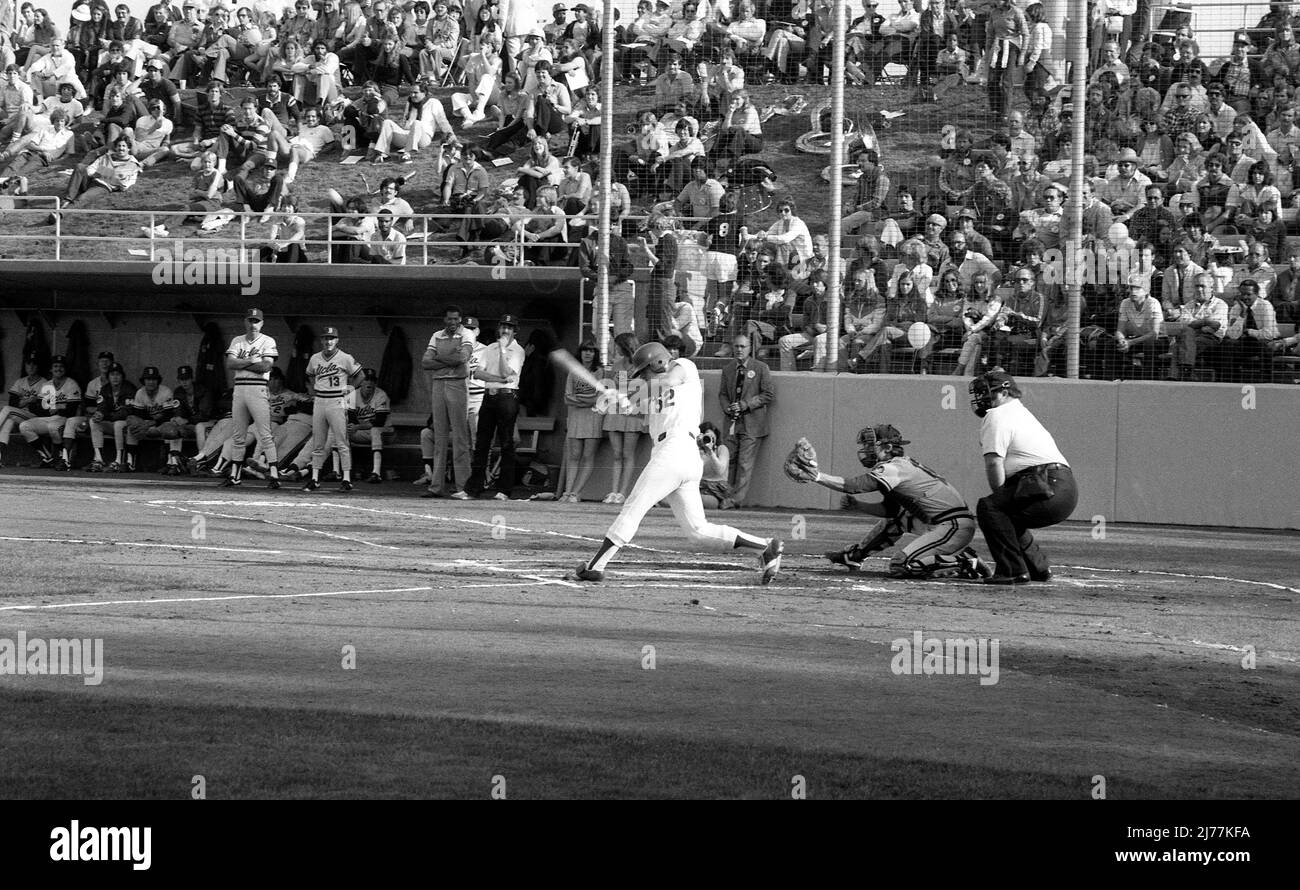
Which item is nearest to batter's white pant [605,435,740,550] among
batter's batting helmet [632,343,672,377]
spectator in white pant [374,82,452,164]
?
batter's batting helmet [632,343,672,377]

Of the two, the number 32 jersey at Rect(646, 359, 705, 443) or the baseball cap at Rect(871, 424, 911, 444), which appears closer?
the number 32 jersey at Rect(646, 359, 705, 443)

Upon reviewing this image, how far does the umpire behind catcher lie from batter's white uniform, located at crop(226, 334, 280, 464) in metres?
11.0

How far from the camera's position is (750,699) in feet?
28.4

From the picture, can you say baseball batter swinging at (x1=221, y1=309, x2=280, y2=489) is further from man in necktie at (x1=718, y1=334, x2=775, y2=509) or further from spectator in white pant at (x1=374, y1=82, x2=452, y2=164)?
spectator in white pant at (x1=374, y1=82, x2=452, y2=164)

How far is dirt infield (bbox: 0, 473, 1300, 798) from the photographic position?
705 cm

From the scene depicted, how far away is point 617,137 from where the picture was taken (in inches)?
885

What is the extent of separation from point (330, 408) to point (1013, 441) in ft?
35.8

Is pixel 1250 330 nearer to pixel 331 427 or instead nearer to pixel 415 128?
pixel 331 427

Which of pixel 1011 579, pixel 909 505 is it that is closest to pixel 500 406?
pixel 909 505

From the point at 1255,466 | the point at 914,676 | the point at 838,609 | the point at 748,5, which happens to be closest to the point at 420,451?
the point at 748,5

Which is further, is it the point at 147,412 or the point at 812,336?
the point at 147,412

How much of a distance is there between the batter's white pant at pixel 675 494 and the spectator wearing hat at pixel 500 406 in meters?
8.20
